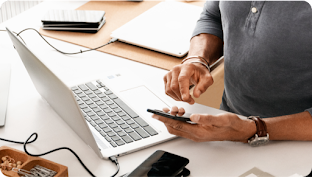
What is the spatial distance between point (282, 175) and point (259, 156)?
2.8 inches

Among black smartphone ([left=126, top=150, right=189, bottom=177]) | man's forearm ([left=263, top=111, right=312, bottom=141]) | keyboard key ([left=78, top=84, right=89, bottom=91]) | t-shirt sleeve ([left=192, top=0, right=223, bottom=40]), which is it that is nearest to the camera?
black smartphone ([left=126, top=150, right=189, bottom=177])

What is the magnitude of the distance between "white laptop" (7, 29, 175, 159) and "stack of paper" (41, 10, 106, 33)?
0.39 m

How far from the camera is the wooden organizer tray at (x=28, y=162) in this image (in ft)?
2.33

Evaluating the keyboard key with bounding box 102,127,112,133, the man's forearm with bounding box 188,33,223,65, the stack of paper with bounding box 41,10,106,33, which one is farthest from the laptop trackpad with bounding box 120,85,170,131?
the stack of paper with bounding box 41,10,106,33

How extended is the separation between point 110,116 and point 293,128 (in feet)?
1.56

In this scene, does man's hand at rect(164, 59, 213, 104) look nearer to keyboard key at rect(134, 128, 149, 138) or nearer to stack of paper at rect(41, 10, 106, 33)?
keyboard key at rect(134, 128, 149, 138)

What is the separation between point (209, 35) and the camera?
3.83 ft

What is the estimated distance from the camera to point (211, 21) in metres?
1.18

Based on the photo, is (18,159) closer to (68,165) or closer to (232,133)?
(68,165)

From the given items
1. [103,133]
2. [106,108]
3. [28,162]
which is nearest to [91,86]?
[106,108]

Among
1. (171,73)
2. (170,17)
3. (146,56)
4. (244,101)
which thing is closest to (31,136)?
(171,73)

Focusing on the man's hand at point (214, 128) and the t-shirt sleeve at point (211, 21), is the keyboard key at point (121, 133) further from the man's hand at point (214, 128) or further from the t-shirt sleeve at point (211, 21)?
the t-shirt sleeve at point (211, 21)

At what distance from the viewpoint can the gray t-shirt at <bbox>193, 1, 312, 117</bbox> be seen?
0.83 m

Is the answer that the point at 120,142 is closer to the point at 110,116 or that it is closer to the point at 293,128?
the point at 110,116
